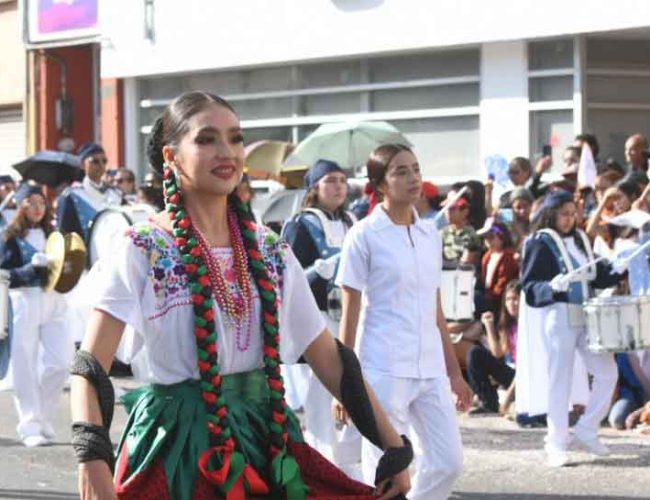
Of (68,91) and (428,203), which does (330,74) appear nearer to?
(68,91)

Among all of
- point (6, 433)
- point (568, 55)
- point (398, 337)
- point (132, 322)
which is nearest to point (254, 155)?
point (568, 55)

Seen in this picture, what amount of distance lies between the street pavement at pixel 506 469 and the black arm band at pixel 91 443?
538 centimetres

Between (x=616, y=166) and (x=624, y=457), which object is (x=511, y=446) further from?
(x=616, y=166)

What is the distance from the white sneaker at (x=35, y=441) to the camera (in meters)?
11.9

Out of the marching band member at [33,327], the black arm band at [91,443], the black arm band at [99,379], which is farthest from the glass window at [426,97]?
the black arm band at [91,443]

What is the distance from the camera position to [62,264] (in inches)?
472

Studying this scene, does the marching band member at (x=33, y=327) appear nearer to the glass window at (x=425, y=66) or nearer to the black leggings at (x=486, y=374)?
the black leggings at (x=486, y=374)

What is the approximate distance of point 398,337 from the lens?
27.0 feet

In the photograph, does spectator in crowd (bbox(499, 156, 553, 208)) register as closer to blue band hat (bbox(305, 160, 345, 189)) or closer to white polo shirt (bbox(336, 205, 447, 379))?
blue band hat (bbox(305, 160, 345, 189))

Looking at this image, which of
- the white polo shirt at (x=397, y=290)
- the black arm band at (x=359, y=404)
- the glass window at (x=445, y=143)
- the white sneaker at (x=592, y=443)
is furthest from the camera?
the glass window at (x=445, y=143)

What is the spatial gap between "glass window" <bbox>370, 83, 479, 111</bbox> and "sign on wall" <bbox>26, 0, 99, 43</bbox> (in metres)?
5.78

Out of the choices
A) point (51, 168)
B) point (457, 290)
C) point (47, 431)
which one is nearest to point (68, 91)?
point (51, 168)

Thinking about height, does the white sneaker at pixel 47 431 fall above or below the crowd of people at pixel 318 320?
below

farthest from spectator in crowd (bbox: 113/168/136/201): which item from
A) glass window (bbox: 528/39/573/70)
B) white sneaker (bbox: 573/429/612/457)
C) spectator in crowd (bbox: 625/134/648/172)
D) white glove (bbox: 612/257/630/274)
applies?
white glove (bbox: 612/257/630/274)
